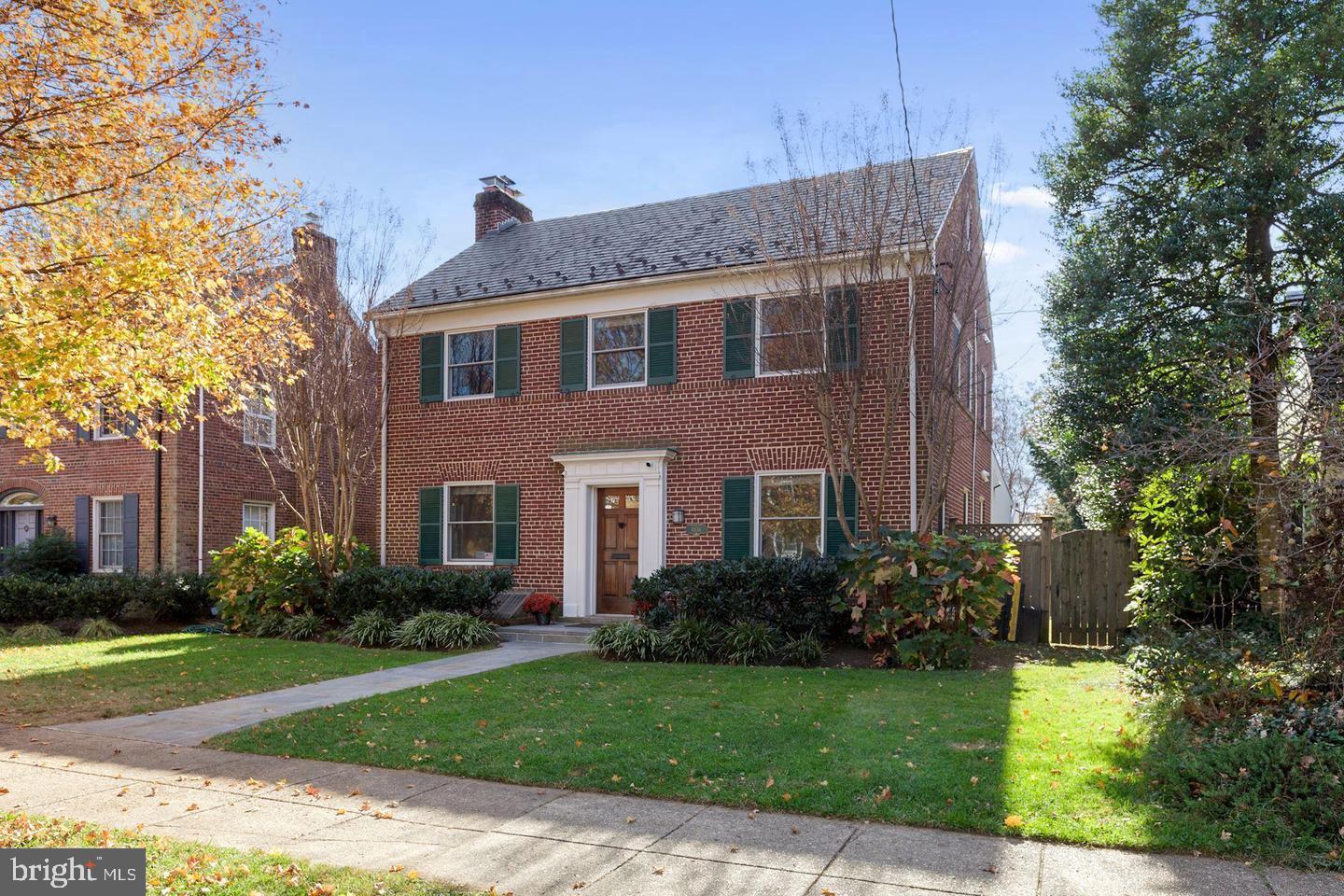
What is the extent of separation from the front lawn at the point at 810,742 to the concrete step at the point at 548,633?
3588mm

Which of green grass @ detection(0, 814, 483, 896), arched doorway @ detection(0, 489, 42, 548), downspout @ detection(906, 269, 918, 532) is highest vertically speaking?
downspout @ detection(906, 269, 918, 532)

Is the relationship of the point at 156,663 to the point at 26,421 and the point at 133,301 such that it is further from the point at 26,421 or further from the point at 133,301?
the point at 133,301

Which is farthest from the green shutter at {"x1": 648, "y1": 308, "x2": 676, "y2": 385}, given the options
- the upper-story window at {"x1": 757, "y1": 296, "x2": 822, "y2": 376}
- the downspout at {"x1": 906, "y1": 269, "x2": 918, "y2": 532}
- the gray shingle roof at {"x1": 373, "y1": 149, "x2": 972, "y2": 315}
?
the downspout at {"x1": 906, "y1": 269, "x2": 918, "y2": 532}

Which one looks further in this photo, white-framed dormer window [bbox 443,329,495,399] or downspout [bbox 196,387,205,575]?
downspout [bbox 196,387,205,575]

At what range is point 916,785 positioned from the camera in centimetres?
538

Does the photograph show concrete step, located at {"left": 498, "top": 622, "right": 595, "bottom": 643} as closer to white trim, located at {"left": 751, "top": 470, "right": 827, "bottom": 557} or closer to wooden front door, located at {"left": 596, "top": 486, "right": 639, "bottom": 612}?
wooden front door, located at {"left": 596, "top": 486, "right": 639, "bottom": 612}

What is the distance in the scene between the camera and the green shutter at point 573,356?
15.5 m

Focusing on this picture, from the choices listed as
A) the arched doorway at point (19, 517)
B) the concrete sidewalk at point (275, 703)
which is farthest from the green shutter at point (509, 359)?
the arched doorway at point (19, 517)

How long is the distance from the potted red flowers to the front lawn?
4.67 meters

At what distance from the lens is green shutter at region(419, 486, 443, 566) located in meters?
16.4

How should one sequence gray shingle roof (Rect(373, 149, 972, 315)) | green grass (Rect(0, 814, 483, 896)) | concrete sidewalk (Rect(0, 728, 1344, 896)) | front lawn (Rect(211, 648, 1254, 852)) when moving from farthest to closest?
gray shingle roof (Rect(373, 149, 972, 315)) → front lawn (Rect(211, 648, 1254, 852)) → concrete sidewalk (Rect(0, 728, 1344, 896)) → green grass (Rect(0, 814, 483, 896))

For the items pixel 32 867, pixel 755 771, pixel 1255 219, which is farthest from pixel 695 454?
pixel 32 867

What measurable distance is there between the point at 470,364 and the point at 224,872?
42.6ft

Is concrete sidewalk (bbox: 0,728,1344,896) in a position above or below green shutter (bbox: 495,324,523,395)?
below
